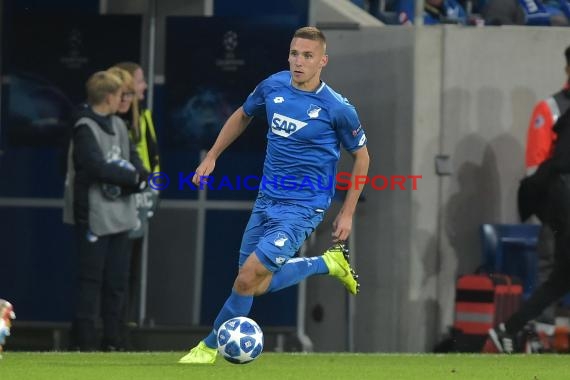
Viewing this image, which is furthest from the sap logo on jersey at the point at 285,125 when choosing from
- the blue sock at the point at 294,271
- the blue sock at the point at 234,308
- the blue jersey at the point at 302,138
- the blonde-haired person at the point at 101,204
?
the blonde-haired person at the point at 101,204

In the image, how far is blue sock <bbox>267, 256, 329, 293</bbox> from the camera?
11484 millimetres

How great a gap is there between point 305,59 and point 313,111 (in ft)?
0.98

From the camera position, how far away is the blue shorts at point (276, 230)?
35.7 feet

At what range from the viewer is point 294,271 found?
1159cm

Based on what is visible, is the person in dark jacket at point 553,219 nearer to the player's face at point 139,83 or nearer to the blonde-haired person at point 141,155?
the blonde-haired person at point 141,155

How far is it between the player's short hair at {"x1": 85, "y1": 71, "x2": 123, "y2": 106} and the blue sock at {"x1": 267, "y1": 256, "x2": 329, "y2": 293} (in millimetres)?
2306

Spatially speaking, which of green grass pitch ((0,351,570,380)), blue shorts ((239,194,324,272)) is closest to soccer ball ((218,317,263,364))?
green grass pitch ((0,351,570,380))

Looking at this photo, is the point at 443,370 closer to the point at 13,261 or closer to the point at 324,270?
the point at 324,270

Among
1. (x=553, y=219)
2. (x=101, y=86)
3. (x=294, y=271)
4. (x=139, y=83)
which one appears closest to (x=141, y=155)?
(x=139, y=83)

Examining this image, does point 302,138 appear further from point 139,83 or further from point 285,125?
point 139,83

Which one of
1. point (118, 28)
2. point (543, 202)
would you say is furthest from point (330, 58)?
point (543, 202)

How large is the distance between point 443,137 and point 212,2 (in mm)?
2127

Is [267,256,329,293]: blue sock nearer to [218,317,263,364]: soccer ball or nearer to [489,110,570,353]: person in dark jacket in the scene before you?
[218,317,263,364]: soccer ball

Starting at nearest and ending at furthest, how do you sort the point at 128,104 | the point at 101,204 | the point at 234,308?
the point at 234,308, the point at 101,204, the point at 128,104
